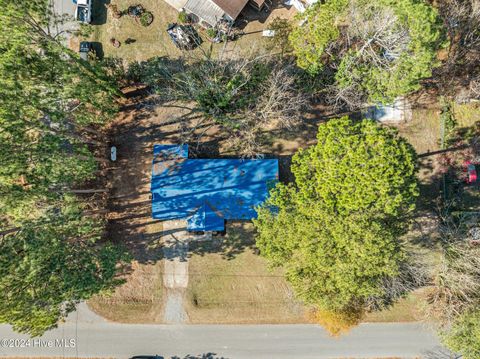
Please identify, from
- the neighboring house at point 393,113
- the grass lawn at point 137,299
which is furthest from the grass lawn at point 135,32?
the grass lawn at point 137,299

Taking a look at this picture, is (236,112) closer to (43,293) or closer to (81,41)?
(81,41)

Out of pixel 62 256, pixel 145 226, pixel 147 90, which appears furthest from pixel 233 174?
pixel 62 256

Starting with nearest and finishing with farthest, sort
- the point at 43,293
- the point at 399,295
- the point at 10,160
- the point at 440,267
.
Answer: the point at 10,160 → the point at 43,293 → the point at 440,267 → the point at 399,295

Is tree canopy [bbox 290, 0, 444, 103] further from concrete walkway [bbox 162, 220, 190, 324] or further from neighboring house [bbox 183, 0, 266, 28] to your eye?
concrete walkway [bbox 162, 220, 190, 324]

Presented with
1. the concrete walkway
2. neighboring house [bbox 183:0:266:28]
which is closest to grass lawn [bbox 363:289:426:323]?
the concrete walkway

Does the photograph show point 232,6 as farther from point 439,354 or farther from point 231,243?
point 439,354

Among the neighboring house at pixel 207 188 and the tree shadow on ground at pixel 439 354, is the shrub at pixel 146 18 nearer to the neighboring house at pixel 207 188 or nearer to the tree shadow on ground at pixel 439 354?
the neighboring house at pixel 207 188

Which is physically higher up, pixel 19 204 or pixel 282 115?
pixel 282 115
